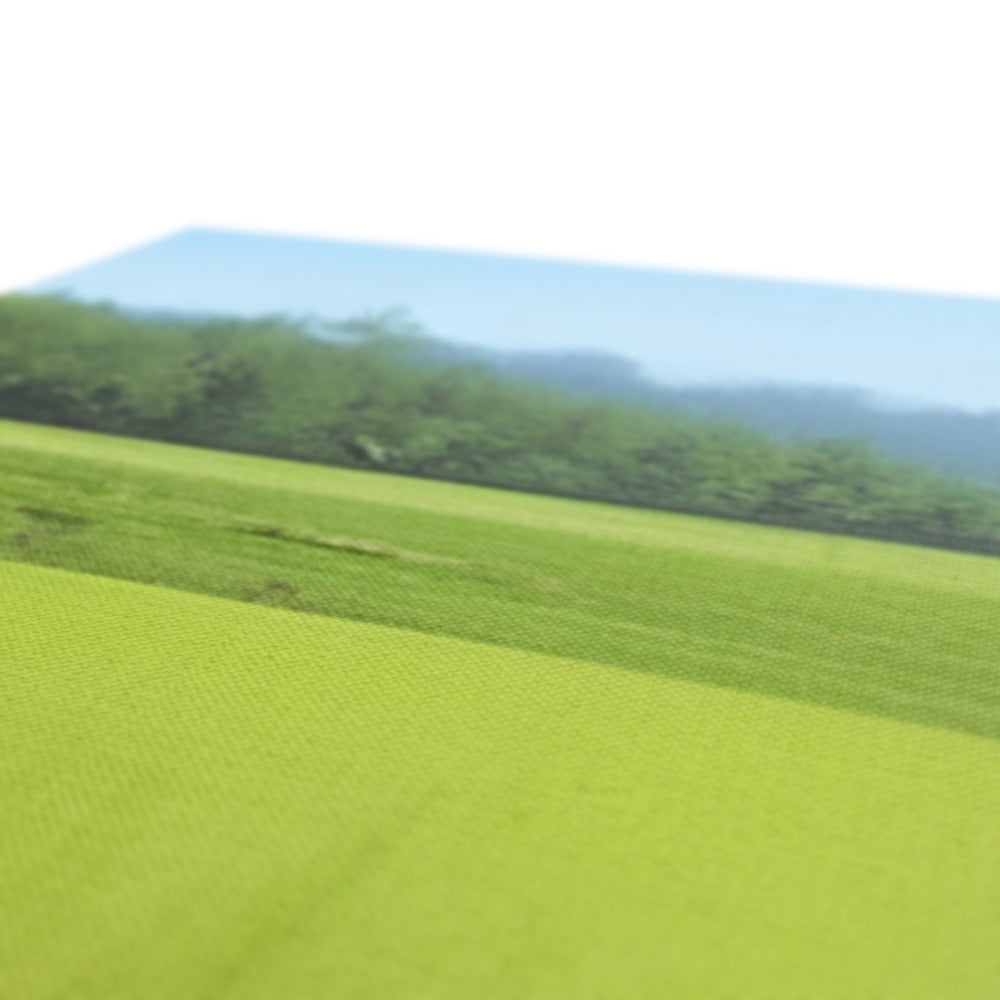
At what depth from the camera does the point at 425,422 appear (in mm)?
2980

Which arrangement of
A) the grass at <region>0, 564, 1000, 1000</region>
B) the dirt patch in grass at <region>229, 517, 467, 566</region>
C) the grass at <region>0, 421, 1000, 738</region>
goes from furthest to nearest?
the dirt patch in grass at <region>229, 517, 467, 566</region>, the grass at <region>0, 421, 1000, 738</region>, the grass at <region>0, 564, 1000, 1000</region>

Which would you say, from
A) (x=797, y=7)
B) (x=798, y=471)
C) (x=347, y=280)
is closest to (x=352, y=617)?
(x=798, y=471)

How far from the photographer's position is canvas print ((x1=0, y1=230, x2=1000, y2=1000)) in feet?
4.68

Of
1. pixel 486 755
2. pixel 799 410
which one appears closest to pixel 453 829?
pixel 486 755

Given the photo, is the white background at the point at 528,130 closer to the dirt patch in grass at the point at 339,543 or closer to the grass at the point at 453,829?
the dirt patch in grass at the point at 339,543

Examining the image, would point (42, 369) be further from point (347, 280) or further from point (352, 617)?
point (352, 617)

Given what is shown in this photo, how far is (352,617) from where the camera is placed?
209 cm

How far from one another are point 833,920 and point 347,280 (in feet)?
9.65

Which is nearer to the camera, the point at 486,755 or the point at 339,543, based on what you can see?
the point at 486,755

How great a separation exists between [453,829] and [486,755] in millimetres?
153

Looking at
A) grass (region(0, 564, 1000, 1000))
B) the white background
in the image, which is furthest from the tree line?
the white background

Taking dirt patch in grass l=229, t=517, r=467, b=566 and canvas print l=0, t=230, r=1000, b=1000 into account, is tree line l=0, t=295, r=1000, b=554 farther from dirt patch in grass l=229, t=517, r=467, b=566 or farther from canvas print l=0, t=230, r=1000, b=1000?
dirt patch in grass l=229, t=517, r=467, b=566

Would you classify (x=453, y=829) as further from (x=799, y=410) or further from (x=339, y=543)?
(x=799, y=410)

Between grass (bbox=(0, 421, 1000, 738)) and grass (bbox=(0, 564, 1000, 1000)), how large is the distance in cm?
7
